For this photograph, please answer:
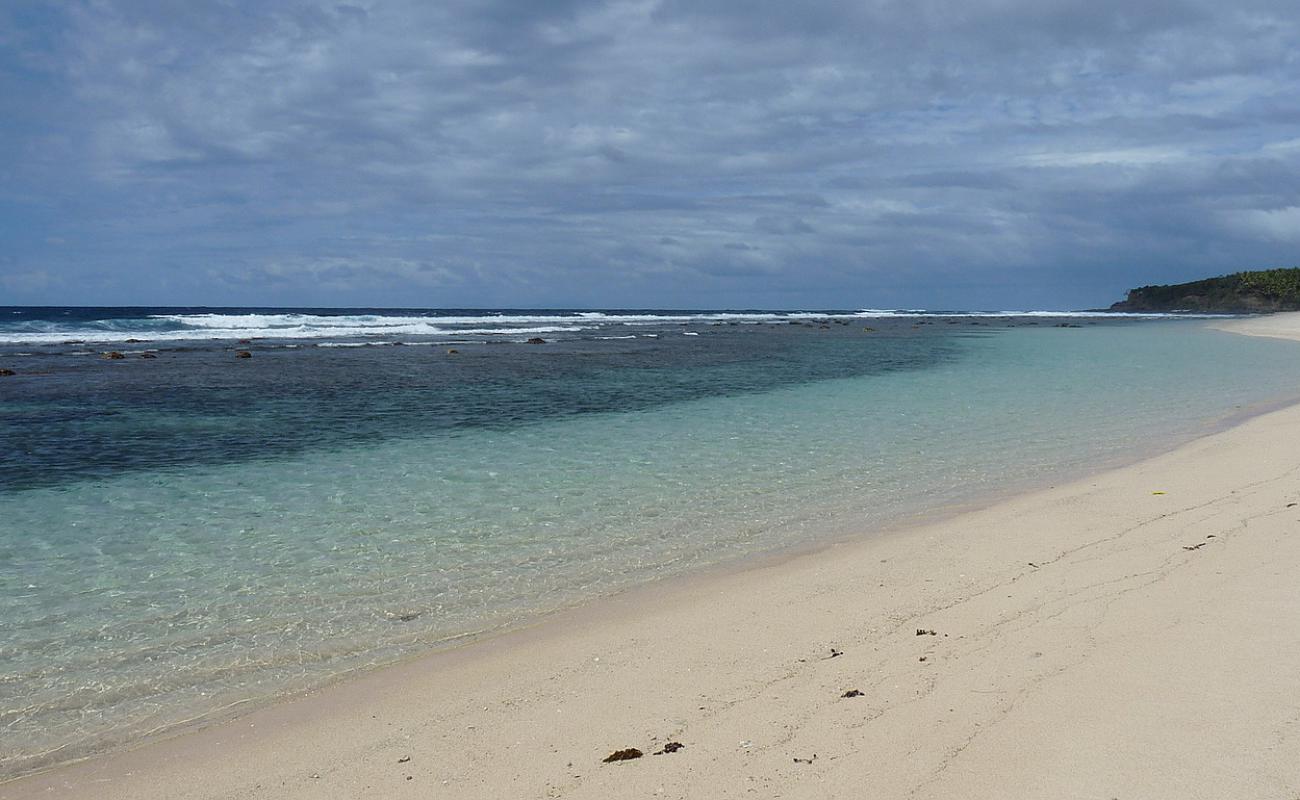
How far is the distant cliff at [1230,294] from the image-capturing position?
11450cm

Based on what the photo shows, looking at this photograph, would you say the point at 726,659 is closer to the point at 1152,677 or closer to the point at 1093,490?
the point at 1152,677

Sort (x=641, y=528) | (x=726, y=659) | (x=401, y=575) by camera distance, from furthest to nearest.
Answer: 1. (x=641, y=528)
2. (x=401, y=575)
3. (x=726, y=659)

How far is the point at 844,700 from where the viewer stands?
14.3 ft

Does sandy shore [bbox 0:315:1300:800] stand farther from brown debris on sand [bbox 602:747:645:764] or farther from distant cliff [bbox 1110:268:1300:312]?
distant cliff [bbox 1110:268:1300:312]

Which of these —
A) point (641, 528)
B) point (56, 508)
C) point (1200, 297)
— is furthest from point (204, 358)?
point (1200, 297)

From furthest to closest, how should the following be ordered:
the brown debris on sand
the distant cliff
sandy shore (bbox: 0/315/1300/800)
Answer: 1. the distant cliff
2. the brown debris on sand
3. sandy shore (bbox: 0/315/1300/800)

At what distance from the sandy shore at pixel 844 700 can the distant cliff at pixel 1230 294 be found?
436ft

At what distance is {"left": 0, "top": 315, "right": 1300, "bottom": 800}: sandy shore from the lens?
362 cm

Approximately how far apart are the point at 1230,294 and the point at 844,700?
15064cm

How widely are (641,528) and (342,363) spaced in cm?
2562

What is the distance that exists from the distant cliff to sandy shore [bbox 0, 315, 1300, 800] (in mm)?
132922

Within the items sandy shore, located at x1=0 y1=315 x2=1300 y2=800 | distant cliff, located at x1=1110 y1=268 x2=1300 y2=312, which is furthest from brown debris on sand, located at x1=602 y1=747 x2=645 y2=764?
distant cliff, located at x1=1110 y1=268 x2=1300 y2=312

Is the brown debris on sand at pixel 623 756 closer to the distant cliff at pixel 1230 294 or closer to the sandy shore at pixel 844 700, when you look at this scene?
the sandy shore at pixel 844 700

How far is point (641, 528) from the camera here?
8.43 m
